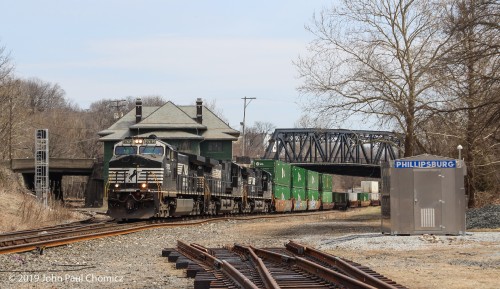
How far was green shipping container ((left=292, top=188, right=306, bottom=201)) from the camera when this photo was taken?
5315 cm

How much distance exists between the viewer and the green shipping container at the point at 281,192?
48.7 m

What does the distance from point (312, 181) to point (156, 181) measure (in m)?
34.3

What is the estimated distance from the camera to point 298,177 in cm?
5466

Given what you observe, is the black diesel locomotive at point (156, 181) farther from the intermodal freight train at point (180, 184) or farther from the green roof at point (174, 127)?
the green roof at point (174, 127)

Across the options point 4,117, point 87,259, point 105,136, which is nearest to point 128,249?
point 87,259

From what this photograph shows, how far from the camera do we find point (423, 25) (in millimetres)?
32875

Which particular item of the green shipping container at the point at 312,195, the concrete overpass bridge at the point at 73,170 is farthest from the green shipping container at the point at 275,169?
the concrete overpass bridge at the point at 73,170

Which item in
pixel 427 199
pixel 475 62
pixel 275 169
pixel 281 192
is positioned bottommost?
pixel 281 192

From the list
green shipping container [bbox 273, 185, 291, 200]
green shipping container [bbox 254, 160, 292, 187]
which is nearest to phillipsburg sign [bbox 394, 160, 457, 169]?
green shipping container [bbox 254, 160, 292, 187]

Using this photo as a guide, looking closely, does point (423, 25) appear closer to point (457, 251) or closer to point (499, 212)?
point (499, 212)

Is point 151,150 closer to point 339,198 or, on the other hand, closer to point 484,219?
point 484,219

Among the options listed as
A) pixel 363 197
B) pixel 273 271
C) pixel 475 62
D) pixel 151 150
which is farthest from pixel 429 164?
pixel 363 197

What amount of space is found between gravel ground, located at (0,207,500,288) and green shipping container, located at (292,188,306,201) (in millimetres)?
32260

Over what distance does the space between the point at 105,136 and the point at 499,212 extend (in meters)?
62.9
